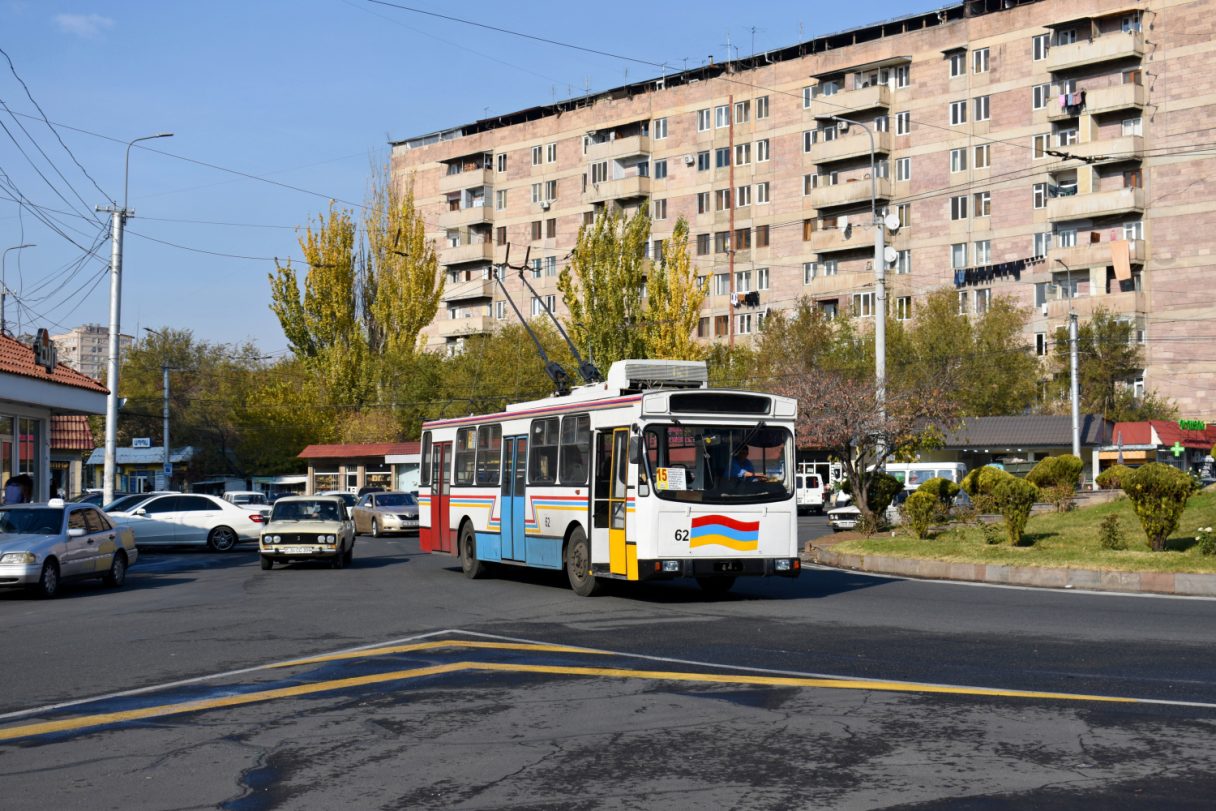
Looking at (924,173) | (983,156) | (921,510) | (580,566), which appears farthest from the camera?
(924,173)

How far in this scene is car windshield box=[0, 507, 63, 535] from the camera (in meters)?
21.8

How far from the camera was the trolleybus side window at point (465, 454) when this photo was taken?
24766 millimetres

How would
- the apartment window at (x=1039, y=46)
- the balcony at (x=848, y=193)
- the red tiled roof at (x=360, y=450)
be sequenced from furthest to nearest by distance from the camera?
the balcony at (x=848, y=193) → the apartment window at (x=1039, y=46) → the red tiled roof at (x=360, y=450)

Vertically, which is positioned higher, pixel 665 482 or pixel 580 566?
pixel 665 482

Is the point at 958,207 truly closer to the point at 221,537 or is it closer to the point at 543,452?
the point at 221,537

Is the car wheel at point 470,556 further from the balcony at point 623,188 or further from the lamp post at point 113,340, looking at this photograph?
the balcony at point 623,188

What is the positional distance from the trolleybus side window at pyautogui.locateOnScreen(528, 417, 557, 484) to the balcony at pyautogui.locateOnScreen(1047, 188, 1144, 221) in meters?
50.6

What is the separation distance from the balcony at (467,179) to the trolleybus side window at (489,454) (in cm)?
7059

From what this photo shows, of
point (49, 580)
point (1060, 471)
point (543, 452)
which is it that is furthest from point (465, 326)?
Result: point (543, 452)

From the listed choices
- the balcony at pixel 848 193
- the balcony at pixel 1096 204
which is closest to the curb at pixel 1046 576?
the balcony at pixel 1096 204

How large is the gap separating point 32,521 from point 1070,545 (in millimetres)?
17938

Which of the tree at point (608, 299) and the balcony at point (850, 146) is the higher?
the balcony at point (850, 146)

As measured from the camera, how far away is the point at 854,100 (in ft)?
243

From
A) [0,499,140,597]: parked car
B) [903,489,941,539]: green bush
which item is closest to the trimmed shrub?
[903,489,941,539]: green bush
